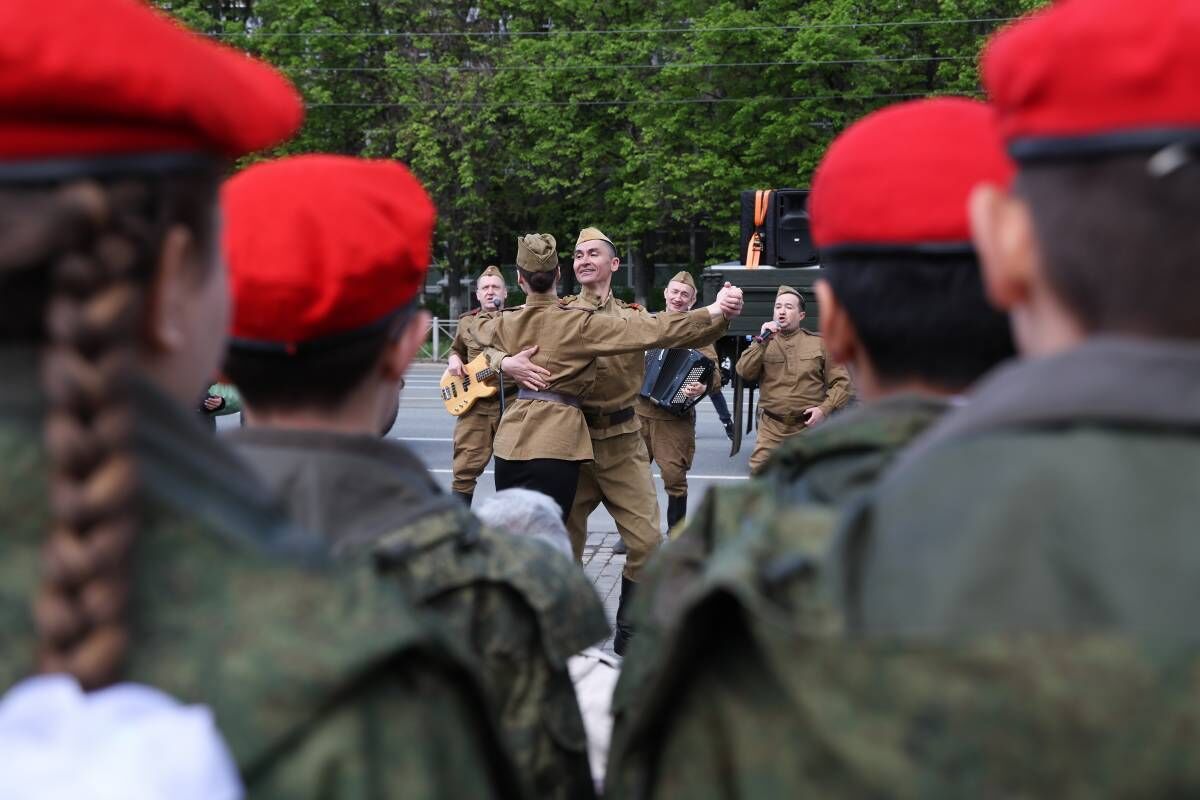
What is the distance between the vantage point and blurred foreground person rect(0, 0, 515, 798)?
1.01 metres

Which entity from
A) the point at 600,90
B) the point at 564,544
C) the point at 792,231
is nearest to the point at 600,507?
the point at 792,231

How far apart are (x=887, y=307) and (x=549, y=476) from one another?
17.3 ft

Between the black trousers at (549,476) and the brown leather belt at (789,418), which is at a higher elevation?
the black trousers at (549,476)

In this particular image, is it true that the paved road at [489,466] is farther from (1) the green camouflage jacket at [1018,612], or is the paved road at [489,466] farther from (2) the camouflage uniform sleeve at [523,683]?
(1) the green camouflage jacket at [1018,612]

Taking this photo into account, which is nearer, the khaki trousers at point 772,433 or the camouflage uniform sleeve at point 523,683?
the camouflage uniform sleeve at point 523,683

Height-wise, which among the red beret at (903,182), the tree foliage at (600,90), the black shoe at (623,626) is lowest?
the black shoe at (623,626)

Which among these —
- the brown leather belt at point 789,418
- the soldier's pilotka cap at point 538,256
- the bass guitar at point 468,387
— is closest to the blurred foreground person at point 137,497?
the soldier's pilotka cap at point 538,256

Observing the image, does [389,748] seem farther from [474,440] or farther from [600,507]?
[600,507]

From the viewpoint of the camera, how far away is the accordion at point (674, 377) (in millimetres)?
10039

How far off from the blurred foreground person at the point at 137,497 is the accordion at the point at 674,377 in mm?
8875

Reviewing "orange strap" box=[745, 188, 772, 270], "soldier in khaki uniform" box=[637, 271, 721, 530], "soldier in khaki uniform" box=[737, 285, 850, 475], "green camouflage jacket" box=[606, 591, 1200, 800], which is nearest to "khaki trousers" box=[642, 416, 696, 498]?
"soldier in khaki uniform" box=[637, 271, 721, 530]

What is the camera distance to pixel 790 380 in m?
10.8

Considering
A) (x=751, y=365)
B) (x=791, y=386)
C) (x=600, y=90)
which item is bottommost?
(x=791, y=386)

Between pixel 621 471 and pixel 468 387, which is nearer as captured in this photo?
pixel 621 471
